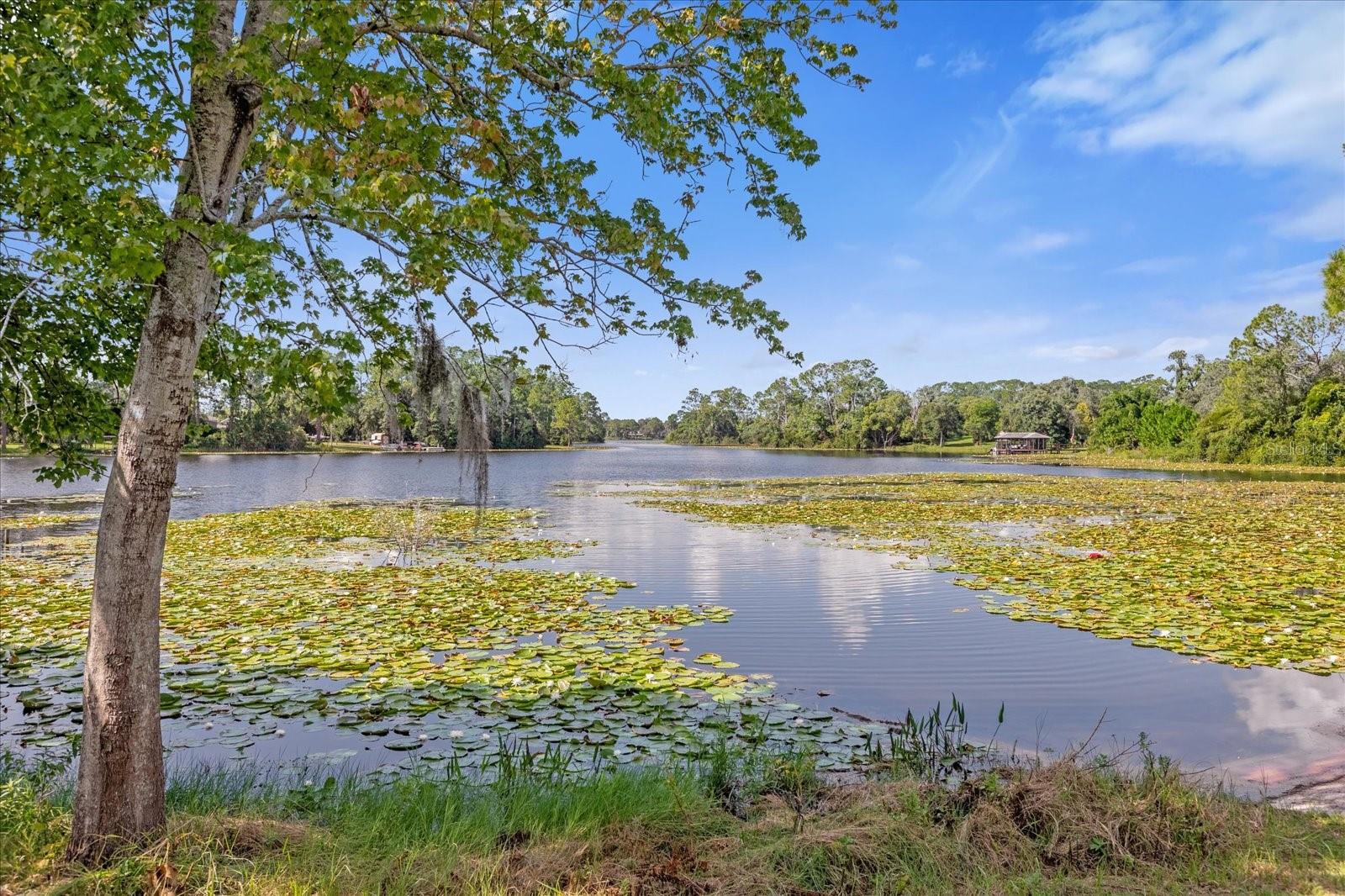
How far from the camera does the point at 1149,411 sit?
78.5 meters

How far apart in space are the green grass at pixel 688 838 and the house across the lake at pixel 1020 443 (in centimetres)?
10068

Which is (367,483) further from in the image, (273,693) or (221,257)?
(221,257)

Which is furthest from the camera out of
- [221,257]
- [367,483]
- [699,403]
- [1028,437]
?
[699,403]

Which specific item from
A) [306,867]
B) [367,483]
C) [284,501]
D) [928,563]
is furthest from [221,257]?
[367,483]

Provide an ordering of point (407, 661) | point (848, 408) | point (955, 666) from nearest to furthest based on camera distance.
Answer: point (407, 661) < point (955, 666) < point (848, 408)

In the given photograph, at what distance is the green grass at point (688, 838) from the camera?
3.68 metres

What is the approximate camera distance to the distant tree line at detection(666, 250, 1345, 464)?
54062 millimetres

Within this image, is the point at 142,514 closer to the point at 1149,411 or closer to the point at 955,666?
the point at 955,666

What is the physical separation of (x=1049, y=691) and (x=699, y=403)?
183781 millimetres

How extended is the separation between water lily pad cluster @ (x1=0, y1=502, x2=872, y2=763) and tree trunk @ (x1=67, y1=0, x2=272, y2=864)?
2.33 metres

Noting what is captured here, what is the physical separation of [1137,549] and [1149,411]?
250 ft

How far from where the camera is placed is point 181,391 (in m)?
3.84

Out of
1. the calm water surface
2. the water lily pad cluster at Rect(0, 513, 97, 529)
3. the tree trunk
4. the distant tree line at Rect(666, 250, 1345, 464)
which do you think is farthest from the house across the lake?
the tree trunk

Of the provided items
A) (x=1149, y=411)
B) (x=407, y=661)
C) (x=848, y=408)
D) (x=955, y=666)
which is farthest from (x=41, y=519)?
(x=848, y=408)
